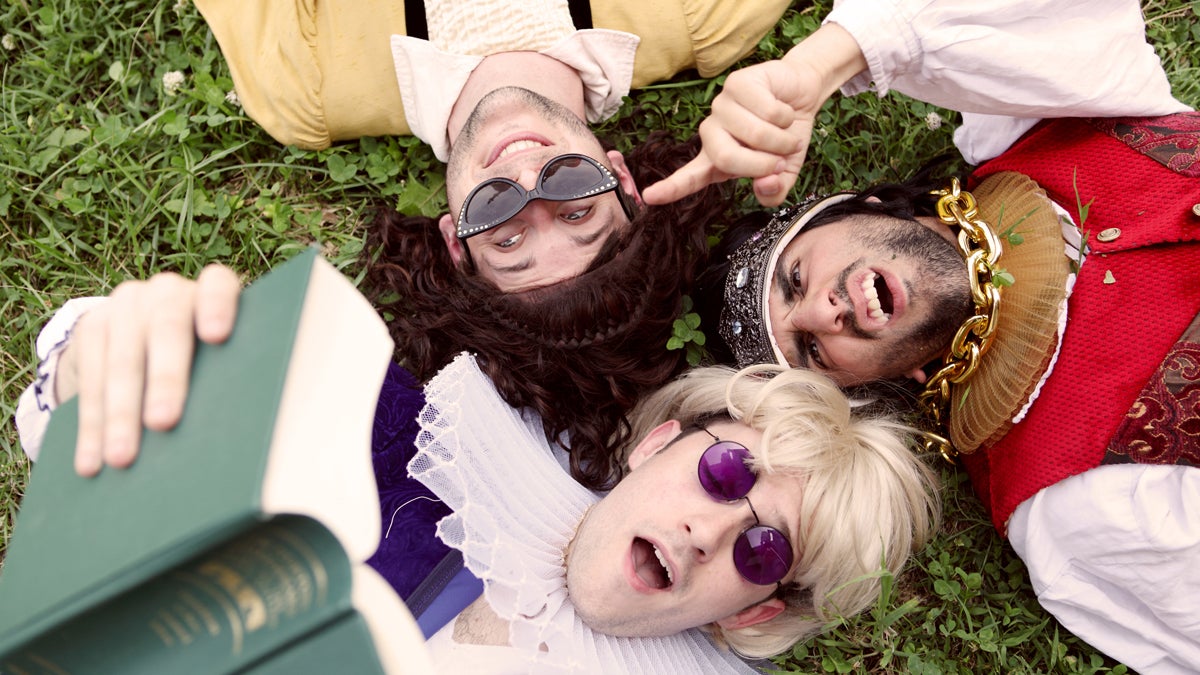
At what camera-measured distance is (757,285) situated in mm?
3162

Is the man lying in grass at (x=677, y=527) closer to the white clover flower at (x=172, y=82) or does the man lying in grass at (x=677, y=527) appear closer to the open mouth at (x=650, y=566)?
the open mouth at (x=650, y=566)

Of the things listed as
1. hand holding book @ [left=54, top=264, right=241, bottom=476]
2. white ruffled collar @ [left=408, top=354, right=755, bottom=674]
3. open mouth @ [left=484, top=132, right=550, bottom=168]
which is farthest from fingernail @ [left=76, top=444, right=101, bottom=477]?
open mouth @ [left=484, top=132, right=550, bottom=168]

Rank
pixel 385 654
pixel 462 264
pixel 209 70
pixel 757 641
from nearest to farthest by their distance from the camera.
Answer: pixel 385 654 < pixel 757 641 < pixel 462 264 < pixel 209 70

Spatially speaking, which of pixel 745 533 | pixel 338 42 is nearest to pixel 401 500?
pixel 745 533

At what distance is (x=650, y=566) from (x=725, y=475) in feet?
1.28

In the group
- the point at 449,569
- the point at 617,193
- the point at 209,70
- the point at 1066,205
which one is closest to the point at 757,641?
the point at 449,569

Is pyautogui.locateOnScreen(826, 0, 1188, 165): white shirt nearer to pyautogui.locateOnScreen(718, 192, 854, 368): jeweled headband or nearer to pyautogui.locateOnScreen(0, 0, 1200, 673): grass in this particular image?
pyautogui.locateOnScreen(718, 192, 854, 368): jeweled headband

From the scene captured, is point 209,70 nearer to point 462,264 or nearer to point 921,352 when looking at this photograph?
point 462,264

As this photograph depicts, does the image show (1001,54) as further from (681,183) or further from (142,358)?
(142,358)

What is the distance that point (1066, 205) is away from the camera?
10.3 feet

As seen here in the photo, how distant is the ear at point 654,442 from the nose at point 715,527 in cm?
43

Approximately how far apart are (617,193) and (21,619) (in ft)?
7.75

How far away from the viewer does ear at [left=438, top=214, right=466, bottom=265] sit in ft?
11.4

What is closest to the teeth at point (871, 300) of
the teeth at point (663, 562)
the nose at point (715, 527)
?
the nose at point (715, 527)
